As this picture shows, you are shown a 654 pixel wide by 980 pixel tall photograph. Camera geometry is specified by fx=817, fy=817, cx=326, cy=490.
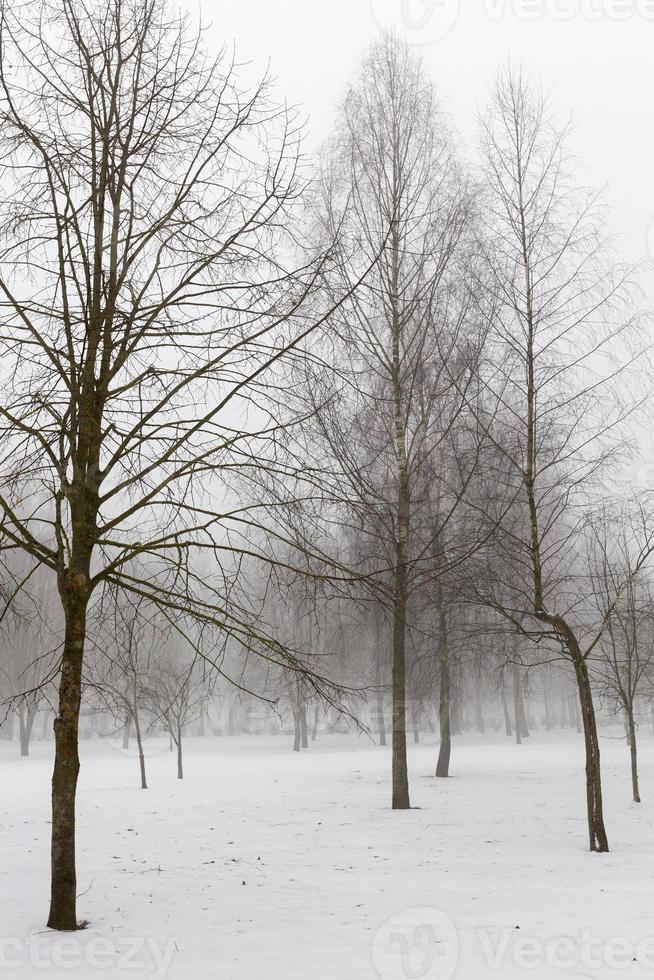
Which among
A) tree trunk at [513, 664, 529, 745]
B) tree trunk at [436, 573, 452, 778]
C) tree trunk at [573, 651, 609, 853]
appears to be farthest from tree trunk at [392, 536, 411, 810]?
tree trunk at [513, 664, 529, 745]

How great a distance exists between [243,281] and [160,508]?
2.20 metres

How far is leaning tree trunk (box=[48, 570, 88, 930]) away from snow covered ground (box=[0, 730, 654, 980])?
10.6 inches

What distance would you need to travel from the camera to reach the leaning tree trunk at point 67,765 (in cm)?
605

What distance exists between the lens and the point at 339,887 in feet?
25.5

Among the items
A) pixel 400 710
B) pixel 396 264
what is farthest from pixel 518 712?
pixel 396 264

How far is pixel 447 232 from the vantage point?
14.1 meters

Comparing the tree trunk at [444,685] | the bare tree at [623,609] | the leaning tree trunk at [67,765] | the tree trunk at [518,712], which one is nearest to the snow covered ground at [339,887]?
the leaning tree trunk at [67,765]

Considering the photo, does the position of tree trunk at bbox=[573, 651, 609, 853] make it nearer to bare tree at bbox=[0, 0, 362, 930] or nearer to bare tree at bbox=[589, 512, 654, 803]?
bare tree at bbox=[589, 512, 654, 803]

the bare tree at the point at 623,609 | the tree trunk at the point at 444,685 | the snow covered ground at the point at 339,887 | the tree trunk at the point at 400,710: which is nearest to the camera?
the snow covered ground at the point at 339,887

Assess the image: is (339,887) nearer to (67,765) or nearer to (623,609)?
(67,765)

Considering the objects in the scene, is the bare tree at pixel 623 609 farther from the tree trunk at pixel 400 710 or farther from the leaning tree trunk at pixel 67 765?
the leaning tree trunk at pixel 67 765

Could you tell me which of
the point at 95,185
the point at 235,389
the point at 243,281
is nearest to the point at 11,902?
the point at 235,389

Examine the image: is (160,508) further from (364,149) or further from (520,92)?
(364,149)

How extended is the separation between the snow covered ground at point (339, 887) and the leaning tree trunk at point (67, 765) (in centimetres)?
27
